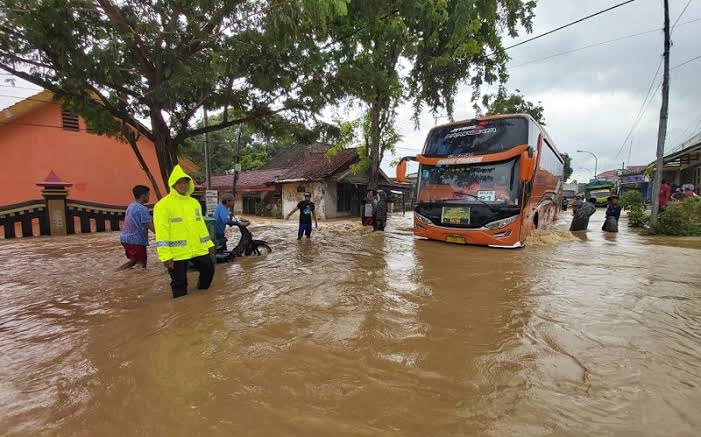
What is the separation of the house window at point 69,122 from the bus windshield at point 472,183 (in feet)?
50.5

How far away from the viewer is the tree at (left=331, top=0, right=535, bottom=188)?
7.94 metres

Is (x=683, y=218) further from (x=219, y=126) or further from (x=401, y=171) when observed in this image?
(x=219, y=126)

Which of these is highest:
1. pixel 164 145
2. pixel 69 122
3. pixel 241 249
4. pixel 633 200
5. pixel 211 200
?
pixel 69 122

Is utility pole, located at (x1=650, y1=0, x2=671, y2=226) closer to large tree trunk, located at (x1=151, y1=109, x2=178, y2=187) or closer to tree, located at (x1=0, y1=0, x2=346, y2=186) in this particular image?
tree, located at (x1=0, y1=0, x2=346, y2=186)

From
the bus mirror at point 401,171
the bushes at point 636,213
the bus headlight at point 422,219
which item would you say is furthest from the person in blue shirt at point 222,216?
the bushes at point 636,213

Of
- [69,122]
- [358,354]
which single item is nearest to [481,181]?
[358,354]

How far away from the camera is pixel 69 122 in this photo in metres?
15.1

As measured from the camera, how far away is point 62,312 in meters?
4.30

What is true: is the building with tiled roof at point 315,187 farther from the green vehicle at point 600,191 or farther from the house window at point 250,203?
the green vehicle at point 600,191

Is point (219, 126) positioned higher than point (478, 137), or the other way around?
point (219, 126)

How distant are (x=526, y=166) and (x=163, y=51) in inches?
299

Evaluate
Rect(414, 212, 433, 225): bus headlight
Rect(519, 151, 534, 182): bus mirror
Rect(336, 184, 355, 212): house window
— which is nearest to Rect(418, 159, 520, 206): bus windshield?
Rect(519, 151, 534, 182): bus mirror

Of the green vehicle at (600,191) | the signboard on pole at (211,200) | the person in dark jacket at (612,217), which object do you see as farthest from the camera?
the green vehicle at (600,191)

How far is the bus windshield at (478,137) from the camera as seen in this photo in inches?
307
